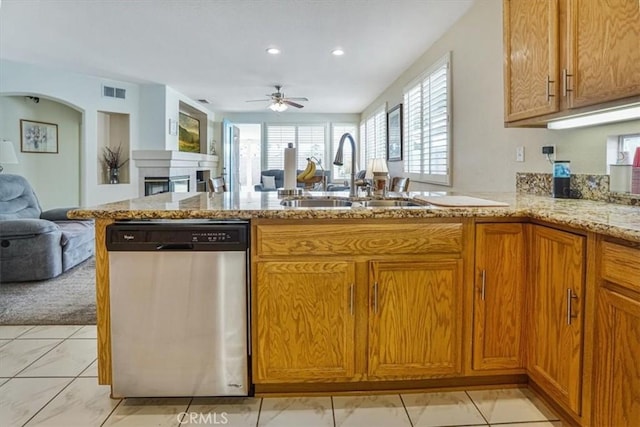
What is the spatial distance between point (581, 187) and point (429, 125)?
2.55 metres

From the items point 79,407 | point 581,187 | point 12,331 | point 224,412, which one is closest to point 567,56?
point 581,187

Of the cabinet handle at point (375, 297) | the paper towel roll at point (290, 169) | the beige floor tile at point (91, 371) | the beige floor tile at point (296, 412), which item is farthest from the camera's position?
the paper towel roll at point (290, 169)

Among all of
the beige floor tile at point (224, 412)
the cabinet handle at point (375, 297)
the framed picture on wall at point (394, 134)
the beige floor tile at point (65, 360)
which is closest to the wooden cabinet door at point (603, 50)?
the cabinet handle at point (375, 297)

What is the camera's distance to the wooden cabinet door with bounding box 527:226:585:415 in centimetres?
157

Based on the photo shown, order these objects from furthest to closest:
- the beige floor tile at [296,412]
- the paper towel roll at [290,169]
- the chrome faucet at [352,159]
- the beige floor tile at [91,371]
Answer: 1. the paper towel roll at [290,169]
2. the chrome faucet at [352,159]
3. the beige floor tile at [91,371]
4. the beige floor tile at [296,412]

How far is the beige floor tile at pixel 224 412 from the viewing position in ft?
5.81

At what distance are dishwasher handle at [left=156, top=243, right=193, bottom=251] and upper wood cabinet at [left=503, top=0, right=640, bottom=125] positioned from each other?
1.81 m

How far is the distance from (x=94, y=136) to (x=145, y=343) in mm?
5630

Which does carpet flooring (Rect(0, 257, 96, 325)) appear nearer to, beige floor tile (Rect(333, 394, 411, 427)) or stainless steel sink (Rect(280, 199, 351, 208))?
stainless steel sink (Rect(280, 199, 351, 208))

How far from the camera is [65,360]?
7.71 feet

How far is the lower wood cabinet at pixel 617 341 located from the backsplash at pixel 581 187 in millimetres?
735

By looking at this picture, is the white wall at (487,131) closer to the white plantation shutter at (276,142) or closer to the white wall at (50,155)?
the white wall at (50,155)

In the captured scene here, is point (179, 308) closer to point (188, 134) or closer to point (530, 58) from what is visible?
point (530, 58)

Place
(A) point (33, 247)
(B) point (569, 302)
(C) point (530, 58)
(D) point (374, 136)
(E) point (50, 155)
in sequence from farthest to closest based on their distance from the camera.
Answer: (D) point (374, 136) < (E) point (50, 155) < (A) point (33, 247) < (C) point (530, 58) < (B) point (569, 302)
